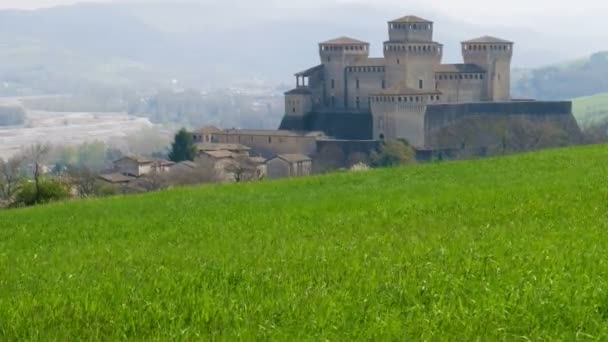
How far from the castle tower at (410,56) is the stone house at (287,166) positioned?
9.44 metres

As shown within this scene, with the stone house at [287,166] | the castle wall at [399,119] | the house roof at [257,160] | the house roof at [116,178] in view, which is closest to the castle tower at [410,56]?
the castle wall at [399,119]

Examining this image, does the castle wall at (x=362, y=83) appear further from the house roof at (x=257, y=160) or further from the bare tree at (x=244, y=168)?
the bare tree at (x=244, y=168)

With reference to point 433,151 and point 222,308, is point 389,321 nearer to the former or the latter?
point 222,308

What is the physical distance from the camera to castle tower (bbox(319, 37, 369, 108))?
76.2 metres

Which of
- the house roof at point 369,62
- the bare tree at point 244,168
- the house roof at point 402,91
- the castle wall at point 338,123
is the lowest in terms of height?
the bare tree at point 244,168

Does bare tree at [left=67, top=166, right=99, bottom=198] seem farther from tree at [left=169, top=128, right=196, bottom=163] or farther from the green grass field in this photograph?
the green grass field

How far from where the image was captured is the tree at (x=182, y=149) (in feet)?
237

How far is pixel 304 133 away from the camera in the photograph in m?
74.8

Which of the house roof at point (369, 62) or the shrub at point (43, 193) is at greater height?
the house roof at point (369, 62)

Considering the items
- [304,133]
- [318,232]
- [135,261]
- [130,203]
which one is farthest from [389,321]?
[304,133]

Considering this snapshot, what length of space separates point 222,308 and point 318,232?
511 centimetres

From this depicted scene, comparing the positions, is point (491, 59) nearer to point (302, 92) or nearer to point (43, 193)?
point (302, 92)

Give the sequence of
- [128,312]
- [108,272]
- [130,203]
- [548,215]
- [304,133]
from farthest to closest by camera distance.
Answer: [304,133] → [130,203] → [548,215] → [108,272] → [128,312]

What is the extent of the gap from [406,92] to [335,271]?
63.3m
